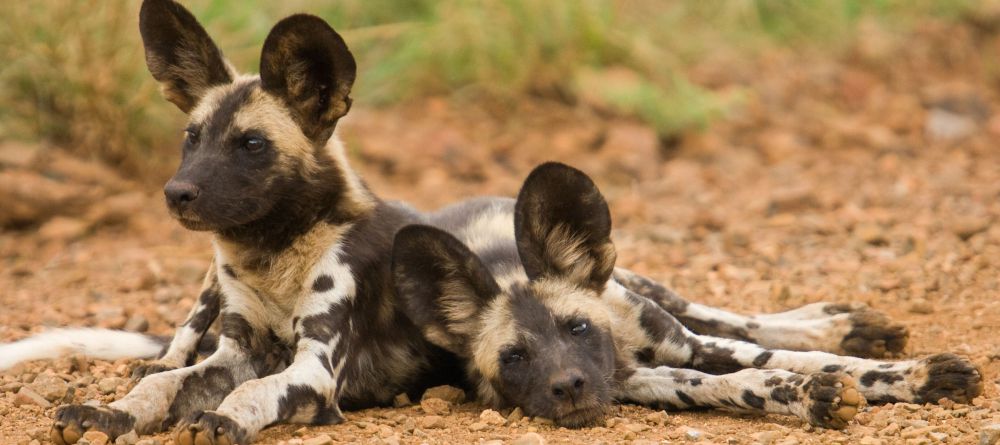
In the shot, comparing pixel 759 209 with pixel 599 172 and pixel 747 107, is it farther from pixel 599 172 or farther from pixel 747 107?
pixel 747 107

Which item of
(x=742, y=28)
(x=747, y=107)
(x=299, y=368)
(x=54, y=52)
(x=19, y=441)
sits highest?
(x=742, y=28)

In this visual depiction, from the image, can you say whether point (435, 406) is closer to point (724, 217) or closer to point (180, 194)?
point (180, 194)

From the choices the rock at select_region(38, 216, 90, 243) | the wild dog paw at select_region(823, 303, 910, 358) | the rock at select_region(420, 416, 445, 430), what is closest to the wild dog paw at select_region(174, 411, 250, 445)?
the rock at select_region(420, 416, 445, 430)

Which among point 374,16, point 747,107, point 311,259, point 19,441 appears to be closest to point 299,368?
point 311,259

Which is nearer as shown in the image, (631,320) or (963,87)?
(631,320)

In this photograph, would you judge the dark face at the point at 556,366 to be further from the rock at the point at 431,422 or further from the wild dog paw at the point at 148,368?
the wild dog paw at the point at 148,368

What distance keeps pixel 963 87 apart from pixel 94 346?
291 inches

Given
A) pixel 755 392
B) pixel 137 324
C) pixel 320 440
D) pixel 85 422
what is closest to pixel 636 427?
pixel 755 392

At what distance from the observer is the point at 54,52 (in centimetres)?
700

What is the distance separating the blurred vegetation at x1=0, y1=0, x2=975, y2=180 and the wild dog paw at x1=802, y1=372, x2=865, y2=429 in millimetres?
4556

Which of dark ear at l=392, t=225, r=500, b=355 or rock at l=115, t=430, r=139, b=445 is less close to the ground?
dark ear at l=392, t=225, r=500, b=355

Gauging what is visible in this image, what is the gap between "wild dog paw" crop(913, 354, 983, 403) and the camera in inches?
146

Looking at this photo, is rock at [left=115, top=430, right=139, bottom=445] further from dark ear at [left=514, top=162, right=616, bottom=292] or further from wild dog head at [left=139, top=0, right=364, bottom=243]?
dark ear at [left=514, top=162, right=616, bottom=292]

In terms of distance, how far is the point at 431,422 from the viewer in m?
3.76
